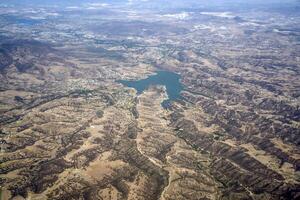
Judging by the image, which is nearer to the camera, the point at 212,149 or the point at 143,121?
the point at 212,149

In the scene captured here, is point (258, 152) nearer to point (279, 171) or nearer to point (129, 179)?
point (279, 171)

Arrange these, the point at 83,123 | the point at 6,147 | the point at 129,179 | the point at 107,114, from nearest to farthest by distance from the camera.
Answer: the point at 129,179
the point at 6,147
the point at 83,123
the point at 107,114

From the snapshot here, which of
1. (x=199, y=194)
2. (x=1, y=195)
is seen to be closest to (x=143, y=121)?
(x=199, y=194)

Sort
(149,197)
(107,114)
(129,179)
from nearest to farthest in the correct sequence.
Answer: (149,197) < (129,179) < (107,114)

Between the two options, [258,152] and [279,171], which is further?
[258,152]

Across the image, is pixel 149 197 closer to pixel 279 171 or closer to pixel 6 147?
pixel 279 171

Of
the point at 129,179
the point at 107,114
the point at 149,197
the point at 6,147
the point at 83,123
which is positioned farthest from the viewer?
the point at 107,114

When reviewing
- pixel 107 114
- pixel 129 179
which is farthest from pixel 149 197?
pixel 107 114

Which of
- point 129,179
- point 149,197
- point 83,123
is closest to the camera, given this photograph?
point 149,197
